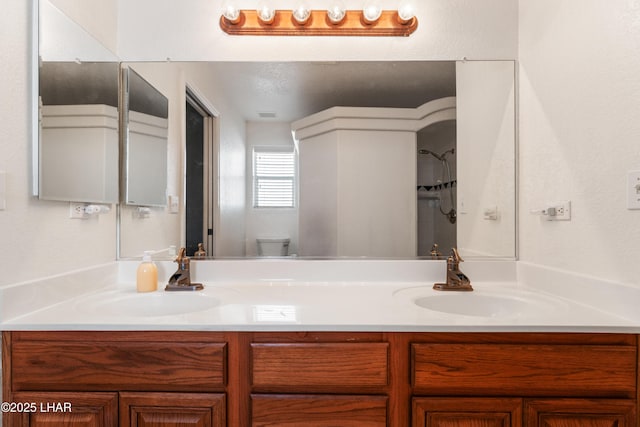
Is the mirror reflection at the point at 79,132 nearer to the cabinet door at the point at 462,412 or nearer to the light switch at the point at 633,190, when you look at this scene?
→ the cabinet door at the point at 462,412

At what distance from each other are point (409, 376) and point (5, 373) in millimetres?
1158

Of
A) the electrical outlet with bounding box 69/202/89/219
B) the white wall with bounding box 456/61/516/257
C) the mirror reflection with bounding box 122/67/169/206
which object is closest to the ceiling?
the white wall with bounding box 456/61/516/257

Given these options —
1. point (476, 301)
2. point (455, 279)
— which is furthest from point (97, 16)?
point (476, 301)

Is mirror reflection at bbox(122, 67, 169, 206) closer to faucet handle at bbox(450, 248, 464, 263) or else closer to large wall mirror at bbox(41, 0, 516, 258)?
large wall mirror at bbox(41, 0, 516, 258)


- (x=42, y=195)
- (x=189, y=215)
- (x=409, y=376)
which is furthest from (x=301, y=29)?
(x=409, y=376)

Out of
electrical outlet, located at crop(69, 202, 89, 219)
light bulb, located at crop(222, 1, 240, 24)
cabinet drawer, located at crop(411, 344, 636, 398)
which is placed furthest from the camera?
light bulb, located at crop(222, 1, 240, 24)

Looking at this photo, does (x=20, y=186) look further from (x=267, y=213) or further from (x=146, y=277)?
(x=267, y=213)

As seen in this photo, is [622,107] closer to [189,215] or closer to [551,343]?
[551,343]

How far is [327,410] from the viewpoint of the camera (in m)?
0.89

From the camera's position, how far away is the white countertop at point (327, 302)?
88 cm

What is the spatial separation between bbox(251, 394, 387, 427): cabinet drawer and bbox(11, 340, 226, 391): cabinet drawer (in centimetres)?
20

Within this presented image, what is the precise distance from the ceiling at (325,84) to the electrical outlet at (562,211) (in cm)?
65

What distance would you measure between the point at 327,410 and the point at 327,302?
327 mm

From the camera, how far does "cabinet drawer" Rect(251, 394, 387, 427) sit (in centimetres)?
89
